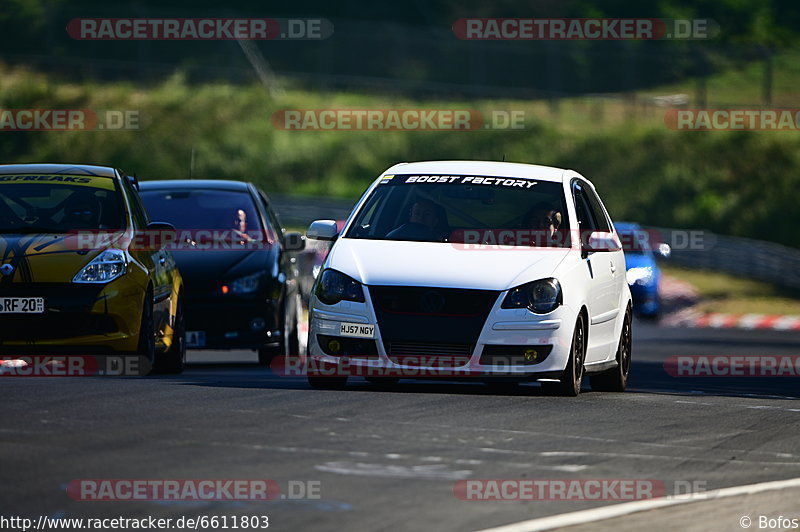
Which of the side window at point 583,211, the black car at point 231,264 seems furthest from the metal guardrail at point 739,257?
the side window at point 583,211

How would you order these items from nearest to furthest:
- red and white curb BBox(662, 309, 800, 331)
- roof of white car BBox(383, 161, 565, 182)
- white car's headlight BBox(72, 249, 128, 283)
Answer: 1. white car's headlight BBox(72, 249, 128, 283)
2. roof of white car BBox(383, 161, 565, 182)
3. red and white curb BBox(662, 309, 800, 331)

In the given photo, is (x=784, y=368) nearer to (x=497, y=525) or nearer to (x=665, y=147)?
(x=497, y=525)

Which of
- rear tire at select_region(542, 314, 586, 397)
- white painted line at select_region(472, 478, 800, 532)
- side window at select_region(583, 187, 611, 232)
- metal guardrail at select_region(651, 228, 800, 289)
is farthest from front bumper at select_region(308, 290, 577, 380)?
metal guardrail at select_region(651, 228, 800, 289)

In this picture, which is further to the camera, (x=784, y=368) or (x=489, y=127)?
(x=489, y=127)

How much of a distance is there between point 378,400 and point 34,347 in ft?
9.43

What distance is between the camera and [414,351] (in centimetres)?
1125

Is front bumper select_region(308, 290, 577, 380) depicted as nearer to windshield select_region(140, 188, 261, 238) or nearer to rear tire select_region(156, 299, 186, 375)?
rear tire select_region(156, 299, 186, 375)

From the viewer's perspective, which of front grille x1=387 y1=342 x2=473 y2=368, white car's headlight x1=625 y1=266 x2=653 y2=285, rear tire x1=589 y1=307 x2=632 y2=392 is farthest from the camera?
white car's headlight x1=625 y1=266 x2=653 y2=285

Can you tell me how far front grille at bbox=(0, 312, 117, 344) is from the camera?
12.2m

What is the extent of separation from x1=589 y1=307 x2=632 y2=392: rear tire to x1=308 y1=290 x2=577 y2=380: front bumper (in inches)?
71.6

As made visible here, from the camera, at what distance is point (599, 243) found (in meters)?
12.3

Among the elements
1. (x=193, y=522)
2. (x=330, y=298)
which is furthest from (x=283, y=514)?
(x=330, y=298)

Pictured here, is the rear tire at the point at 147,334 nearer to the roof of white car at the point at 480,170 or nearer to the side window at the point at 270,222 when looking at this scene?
the roof of white car at the point at 480,170

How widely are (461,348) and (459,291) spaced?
37cm
